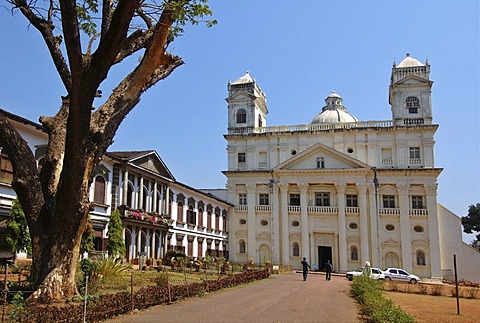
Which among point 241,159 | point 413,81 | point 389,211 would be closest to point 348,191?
point 389,211

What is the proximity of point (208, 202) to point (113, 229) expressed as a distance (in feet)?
55.0

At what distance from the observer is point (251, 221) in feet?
149

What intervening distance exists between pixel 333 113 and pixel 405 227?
47.6 feet

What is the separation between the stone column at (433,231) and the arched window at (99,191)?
29.4m

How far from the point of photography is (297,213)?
145ft

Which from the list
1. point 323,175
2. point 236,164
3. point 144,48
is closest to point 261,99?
point 236,164

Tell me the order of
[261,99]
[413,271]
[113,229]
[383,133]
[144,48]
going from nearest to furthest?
[144,48] < [113,229] < [413,271] < [383,133] < [261,99]

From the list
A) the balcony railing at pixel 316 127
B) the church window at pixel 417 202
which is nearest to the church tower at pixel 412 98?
the balcony railing at pixel 316 127

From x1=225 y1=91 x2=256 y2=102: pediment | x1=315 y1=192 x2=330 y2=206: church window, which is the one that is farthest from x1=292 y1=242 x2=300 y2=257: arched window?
x1=225 y1=91 x2=256 y2=102: pediment

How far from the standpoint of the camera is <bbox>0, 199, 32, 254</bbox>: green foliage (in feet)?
55.3

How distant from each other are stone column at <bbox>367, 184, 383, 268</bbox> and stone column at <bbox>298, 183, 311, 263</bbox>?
590 centimetres

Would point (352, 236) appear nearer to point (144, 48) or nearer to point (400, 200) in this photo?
point (400, 200)

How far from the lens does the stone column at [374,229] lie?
135 feet

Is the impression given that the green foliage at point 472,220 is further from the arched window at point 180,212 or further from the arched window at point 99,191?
the arched window at point 99,191
